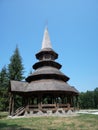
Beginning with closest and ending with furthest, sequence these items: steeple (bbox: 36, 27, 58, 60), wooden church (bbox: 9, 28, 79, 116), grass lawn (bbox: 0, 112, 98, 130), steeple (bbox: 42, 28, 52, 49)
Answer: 1. grass lawn (bbox: 0, 112, 98, 130)
2. wooden church (bbox: 9, 28, 79, 116)
3. steeple (bbox: 36, 27, 58, 60)
4. steeple (bbox: 42, 28, 52, 49)

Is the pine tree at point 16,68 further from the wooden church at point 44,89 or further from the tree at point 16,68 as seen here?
the wooden church at point 44,89

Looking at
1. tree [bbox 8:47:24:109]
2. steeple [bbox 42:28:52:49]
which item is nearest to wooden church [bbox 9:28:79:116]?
steeple [bbox 42:28:52:49]

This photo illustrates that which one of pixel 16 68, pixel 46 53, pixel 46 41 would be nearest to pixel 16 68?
pixel 16 68

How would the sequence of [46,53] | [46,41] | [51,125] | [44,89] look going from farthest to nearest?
[46,41] → [46,53] → [44,89] → [51,125]

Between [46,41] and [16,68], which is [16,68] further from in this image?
[46,41]

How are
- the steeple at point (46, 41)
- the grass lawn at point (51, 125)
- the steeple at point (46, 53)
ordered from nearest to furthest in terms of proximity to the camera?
the grass lawn at point (51, 125)
the steeple at point (46, 53)
the steeple at point (46, 41)

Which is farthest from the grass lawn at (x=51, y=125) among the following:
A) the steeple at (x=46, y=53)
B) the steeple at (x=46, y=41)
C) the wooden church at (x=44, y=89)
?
the steeple at (x=46, y=41)

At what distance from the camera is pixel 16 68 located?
41.9 metres

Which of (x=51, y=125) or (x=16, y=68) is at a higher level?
(x=16, y=68)

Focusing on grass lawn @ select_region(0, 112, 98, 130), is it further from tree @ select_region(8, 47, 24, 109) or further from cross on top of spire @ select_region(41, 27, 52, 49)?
tree @ select_region(8, 47, 24, 109)

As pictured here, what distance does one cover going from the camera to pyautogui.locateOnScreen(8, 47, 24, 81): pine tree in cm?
4081

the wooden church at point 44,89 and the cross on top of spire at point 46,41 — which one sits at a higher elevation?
the cross on top of spire at point 46,41

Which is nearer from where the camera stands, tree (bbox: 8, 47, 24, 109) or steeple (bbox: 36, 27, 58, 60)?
steeple (bbox: 36, 27, 58, 60)

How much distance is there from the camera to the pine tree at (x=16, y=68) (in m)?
40.8
